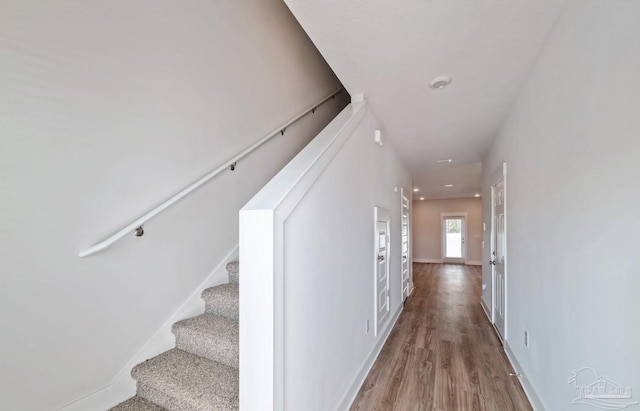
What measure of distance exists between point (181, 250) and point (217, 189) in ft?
1.74

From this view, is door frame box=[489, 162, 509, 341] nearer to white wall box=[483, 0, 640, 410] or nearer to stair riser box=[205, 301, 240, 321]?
white wall box=[483, 0, 640, 410]

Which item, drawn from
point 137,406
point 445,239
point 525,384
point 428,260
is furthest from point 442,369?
point 445,239

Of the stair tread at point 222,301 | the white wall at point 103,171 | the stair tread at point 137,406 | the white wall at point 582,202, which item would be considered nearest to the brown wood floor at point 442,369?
the white wall at point 582,202

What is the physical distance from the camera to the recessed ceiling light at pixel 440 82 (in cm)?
208

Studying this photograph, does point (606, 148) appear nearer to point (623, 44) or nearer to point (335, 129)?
point (623, 44)

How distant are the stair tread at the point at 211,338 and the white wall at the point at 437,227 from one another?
10135 mm

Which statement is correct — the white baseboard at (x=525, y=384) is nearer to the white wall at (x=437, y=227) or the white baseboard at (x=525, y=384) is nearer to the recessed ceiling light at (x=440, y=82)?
the recessed ceiling light at (x=440, y=82)

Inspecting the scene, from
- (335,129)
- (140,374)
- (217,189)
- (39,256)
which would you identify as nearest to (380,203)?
(335,129)

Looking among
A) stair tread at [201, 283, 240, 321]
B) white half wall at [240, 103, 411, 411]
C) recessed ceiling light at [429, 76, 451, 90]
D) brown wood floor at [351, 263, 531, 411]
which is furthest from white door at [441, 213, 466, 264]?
stair tread at [201, 283, 240, 321]

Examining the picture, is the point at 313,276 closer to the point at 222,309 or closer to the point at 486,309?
the point at 222,309

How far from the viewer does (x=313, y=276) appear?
1445 millimetres

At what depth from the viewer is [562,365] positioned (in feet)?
4.83

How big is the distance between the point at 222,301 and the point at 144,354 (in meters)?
0.52

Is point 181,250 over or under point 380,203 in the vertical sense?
under
